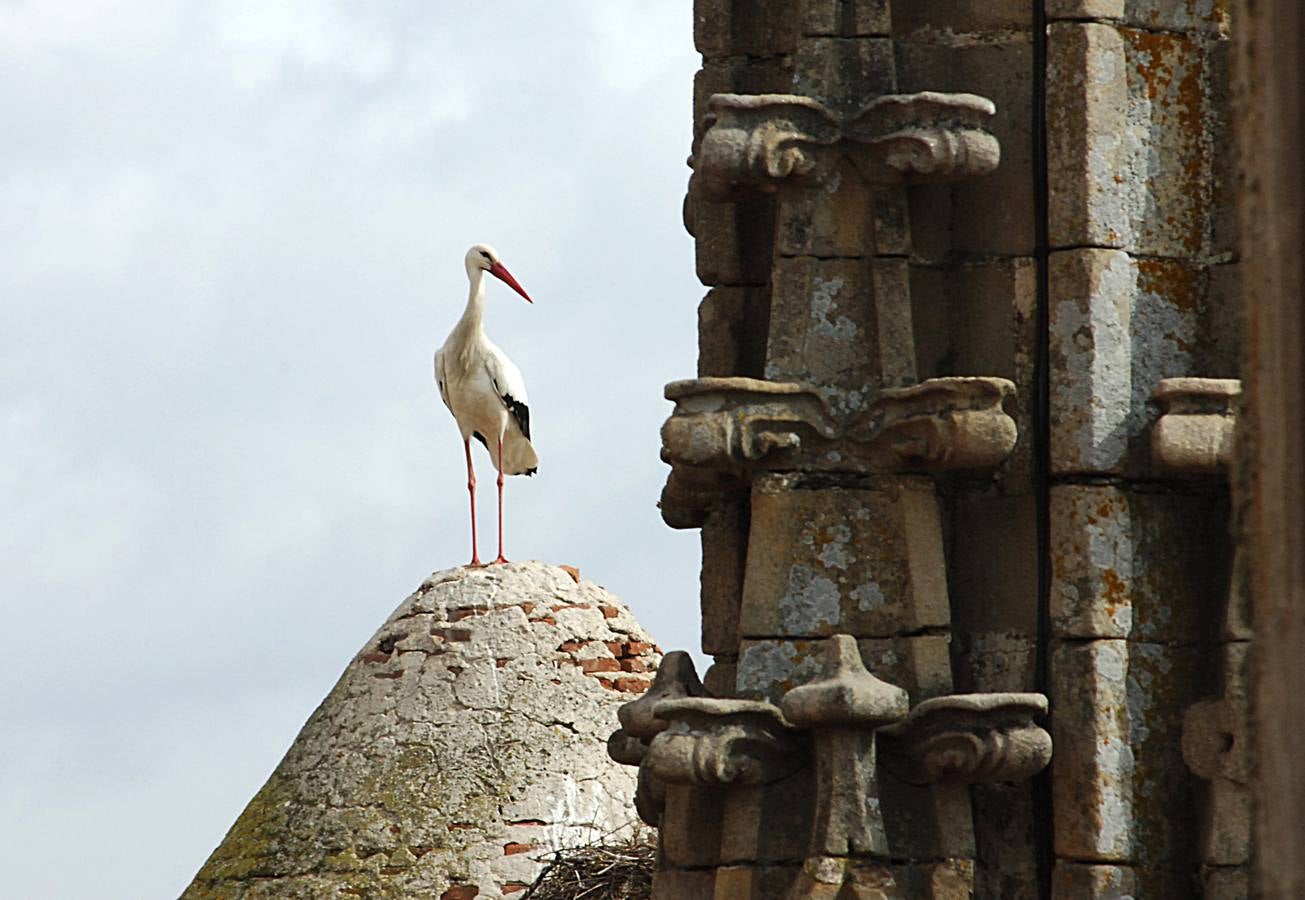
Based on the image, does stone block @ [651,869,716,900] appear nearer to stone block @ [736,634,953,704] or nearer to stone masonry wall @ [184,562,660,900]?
stone block @ [736,634,953,704]

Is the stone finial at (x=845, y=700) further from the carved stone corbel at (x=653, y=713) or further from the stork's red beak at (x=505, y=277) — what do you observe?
the stork's red beak at (x=505, y=277)

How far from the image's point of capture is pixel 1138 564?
18.1ft

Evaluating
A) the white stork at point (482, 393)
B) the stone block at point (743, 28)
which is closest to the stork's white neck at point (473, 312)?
the white stork at point (482, 393)

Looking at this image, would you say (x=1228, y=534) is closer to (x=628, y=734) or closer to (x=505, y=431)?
(x=628, y=734)

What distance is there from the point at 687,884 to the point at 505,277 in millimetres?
10266

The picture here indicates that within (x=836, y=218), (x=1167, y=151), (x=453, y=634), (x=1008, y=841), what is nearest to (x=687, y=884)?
(x=1008, y=841)

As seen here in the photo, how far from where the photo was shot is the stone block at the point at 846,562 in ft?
18.1

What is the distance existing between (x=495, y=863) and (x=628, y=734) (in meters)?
4.49

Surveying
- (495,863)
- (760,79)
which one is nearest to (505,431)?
(495,863)

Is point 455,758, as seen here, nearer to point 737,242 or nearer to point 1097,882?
point 737,242

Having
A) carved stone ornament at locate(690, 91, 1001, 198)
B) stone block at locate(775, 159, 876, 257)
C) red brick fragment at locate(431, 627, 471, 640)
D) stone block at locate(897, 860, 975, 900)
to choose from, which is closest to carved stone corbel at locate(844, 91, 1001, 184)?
carved stone ornament at locate(690, 91, 1001, 198)

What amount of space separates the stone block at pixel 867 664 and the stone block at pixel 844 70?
1.10 metres

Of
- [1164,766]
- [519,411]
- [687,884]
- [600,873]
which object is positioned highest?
[519,411]

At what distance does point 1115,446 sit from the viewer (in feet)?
18.3
